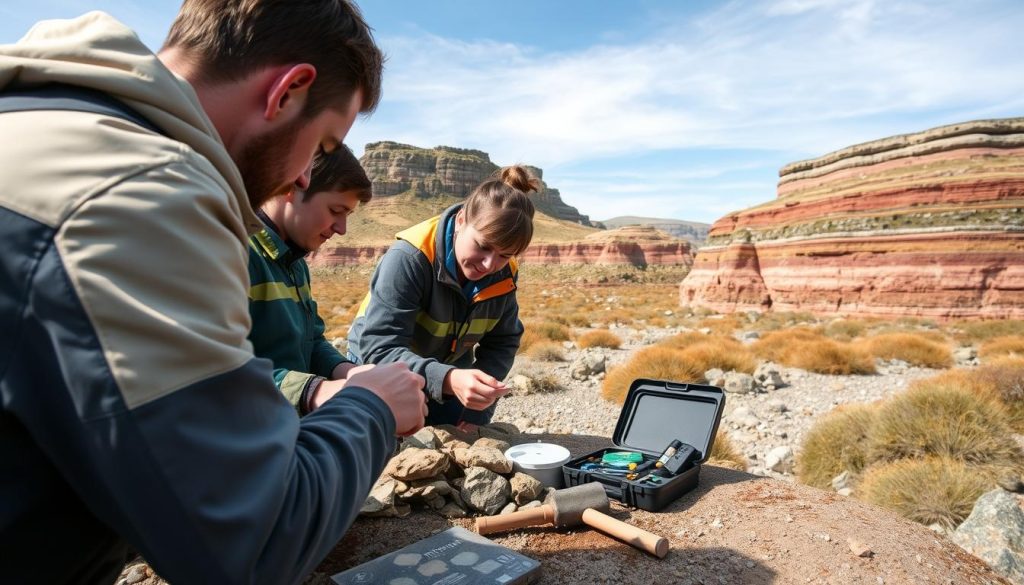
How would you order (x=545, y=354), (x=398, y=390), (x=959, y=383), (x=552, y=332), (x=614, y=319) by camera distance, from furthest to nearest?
1. (x=614, y=319)
2. (x=552, y=332)
3. (x=545, y=354)
4. (x=959, y=383)
5. (x=398, y=390)

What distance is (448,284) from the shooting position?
343 centimetres

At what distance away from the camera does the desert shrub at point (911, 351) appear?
10625 millimetres

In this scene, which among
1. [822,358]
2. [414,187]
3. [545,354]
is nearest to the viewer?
[822,358]

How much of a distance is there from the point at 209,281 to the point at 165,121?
0.31m

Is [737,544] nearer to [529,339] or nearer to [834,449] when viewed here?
[834,449]

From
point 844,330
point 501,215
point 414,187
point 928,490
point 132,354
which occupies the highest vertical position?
point 414,187

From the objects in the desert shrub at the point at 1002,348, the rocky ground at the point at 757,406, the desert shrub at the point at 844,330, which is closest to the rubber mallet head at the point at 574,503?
the rocky ground at the point at 757,406

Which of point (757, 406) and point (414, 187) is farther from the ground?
point (414, 187)

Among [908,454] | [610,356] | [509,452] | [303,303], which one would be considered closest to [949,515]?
[908,454]

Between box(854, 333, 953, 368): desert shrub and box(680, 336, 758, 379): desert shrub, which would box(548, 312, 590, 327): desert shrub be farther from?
box(854, 333, 953, 368): desert shrub

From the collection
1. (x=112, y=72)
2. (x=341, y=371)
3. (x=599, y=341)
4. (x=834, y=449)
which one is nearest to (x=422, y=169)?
(x=599, y=341)

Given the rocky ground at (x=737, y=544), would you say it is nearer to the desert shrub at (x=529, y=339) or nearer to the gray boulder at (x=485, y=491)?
the gray boulder at (x=485, y=491)

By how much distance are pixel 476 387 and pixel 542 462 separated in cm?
73

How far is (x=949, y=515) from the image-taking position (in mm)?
4234
